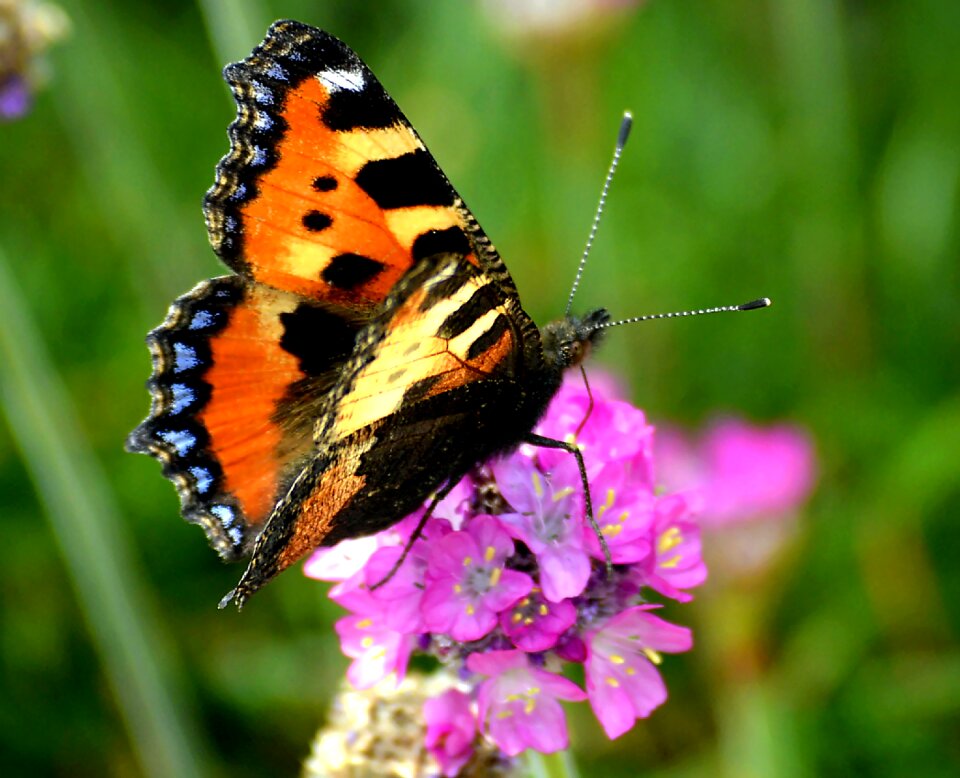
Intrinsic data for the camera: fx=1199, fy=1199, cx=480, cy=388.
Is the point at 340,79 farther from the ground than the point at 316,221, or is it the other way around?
the point at 340,79

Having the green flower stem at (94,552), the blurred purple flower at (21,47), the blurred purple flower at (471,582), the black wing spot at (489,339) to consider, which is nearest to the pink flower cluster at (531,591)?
the blurred purple flower at (471,582)

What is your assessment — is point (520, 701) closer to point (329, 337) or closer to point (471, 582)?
point (471, 582)

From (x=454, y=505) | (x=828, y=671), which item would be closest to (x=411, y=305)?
(x=454, y=505)

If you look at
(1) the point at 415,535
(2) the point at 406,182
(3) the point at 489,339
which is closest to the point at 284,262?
(2) the point at 406,182

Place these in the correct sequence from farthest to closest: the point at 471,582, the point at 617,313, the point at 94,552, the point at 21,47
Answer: the point at 617,313 < the point at 94,552 < the point at 21,47 < the point at 471,582

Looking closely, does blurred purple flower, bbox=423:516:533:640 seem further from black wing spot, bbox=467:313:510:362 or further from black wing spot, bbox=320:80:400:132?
black wing spot, bbox=320:80:400:132
